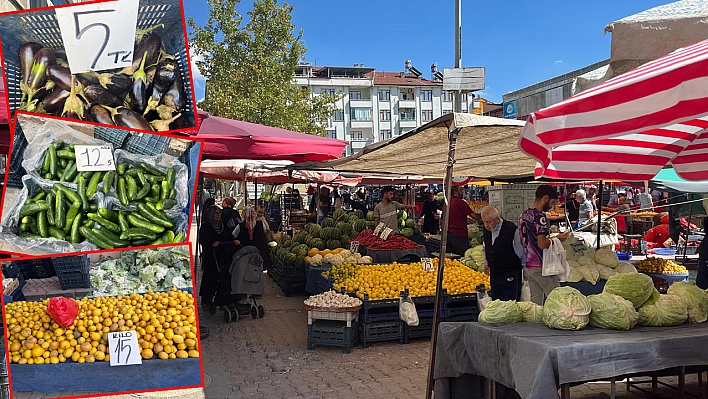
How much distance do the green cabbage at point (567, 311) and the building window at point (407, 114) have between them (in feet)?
219

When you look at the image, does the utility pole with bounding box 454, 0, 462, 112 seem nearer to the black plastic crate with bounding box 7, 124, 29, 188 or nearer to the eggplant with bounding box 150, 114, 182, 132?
the eggplant with bounding box 150, 114, 182, 132

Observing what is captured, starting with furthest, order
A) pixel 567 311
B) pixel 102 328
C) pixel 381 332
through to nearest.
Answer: pixel 381 332, pixel 567 311, pixel 102 328

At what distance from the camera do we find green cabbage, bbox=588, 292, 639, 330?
4.11 m

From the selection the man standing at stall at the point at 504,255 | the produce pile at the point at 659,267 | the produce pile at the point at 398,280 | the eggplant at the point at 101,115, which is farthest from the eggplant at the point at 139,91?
the produce pile at the point at 659,267

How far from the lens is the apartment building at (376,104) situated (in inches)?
2702

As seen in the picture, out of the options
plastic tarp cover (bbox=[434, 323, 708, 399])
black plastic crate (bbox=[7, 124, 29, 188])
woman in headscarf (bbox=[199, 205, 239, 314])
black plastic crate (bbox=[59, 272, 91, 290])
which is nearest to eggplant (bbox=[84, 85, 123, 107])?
black plastic crate (bbox=[7, 124, 29, 188])

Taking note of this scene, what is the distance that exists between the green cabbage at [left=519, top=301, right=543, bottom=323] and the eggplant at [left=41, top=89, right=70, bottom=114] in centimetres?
357

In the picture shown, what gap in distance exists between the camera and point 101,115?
233cm

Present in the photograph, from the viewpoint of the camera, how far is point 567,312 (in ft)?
13.5

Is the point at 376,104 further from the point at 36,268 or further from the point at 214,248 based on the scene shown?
the point at 36,268

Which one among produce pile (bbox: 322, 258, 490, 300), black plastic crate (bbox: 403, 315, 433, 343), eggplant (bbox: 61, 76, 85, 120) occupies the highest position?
eggplant (bbox: 61, 76, 85, 120)

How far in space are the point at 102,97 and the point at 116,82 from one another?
87mm

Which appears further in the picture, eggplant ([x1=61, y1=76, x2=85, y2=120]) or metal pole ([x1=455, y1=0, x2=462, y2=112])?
metal pole ([x1=455, y1=0, x2=462, y2=112])

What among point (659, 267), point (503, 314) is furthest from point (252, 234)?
point (659, 267)
